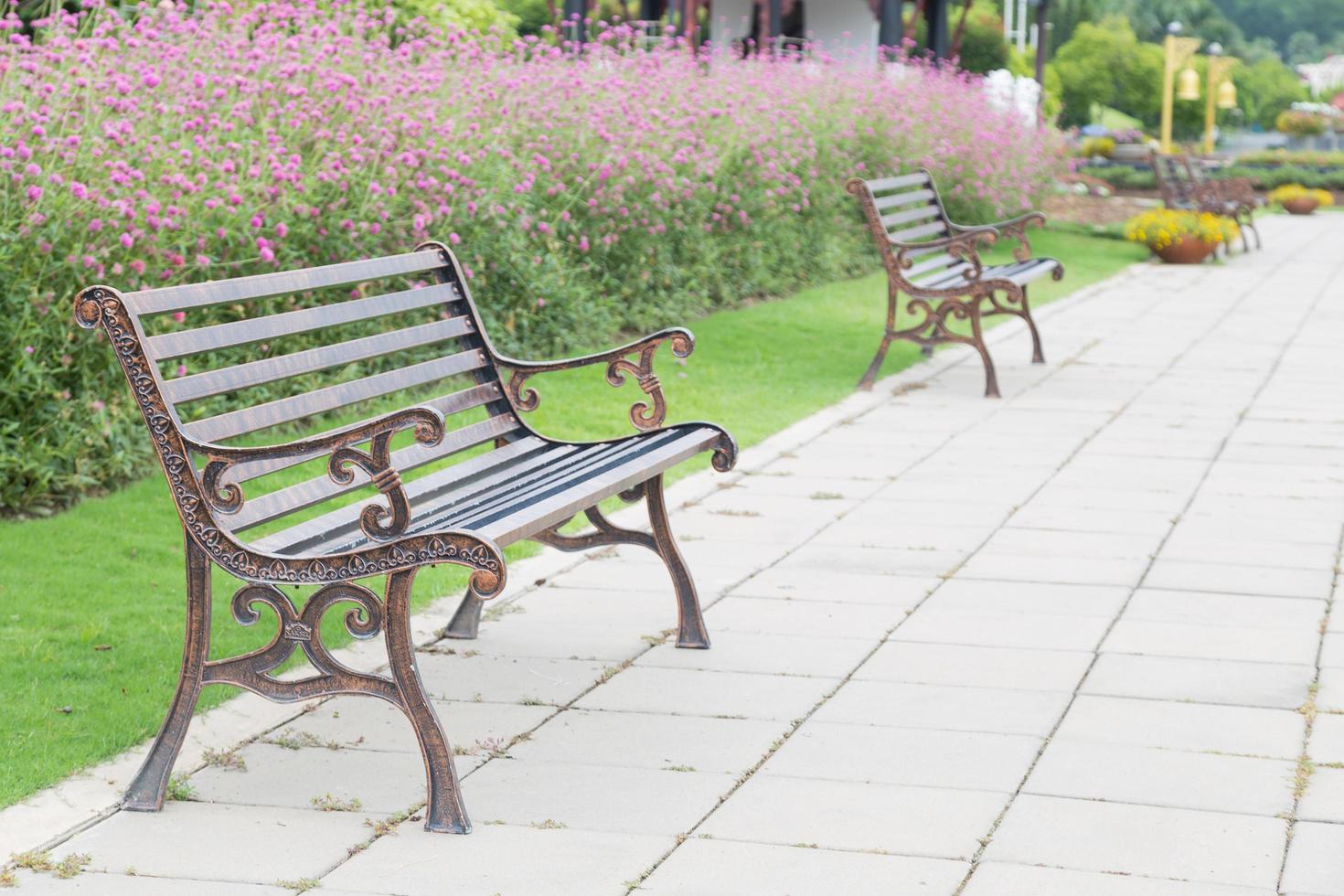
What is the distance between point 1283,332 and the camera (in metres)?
11.5

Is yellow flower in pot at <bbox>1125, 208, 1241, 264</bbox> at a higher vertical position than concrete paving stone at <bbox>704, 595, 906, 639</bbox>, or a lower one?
lower

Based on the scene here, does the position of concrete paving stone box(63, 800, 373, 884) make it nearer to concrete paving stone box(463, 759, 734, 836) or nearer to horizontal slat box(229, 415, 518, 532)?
concrete paving stone box(463, 759, 734, 836)

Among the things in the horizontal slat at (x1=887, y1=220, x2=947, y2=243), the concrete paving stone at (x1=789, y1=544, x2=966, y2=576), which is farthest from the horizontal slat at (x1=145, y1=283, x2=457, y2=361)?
the horizontal slat at (x1=887, y1=220, x2=947, y2=243)

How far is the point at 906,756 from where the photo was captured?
3.70 m

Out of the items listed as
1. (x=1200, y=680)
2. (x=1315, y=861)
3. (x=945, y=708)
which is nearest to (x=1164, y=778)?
(x=1315, y=861)

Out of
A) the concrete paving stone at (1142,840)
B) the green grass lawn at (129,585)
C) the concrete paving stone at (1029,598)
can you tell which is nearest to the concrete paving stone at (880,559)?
the concrete paving stone at (1029,598)

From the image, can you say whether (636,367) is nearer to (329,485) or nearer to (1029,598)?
(329,485)

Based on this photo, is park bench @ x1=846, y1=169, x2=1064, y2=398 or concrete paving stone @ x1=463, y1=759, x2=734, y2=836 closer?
concrete paving stone @ x1=463, y1=759, x2=734, y2=836

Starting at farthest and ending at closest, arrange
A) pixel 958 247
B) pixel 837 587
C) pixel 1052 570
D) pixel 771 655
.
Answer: pixel 958 247
pixel 1052 570
pixel 837 587
pixel 771 655

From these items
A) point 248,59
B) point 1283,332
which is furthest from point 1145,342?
point 248,59

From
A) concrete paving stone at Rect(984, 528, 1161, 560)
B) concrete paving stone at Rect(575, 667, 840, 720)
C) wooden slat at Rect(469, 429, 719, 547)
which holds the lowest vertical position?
concrete paving stone at Rect(984, 528, 1161, 560)

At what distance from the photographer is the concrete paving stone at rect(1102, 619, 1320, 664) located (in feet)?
14.5

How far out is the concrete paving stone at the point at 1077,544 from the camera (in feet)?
18.1

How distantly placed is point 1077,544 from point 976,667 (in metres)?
1.44
